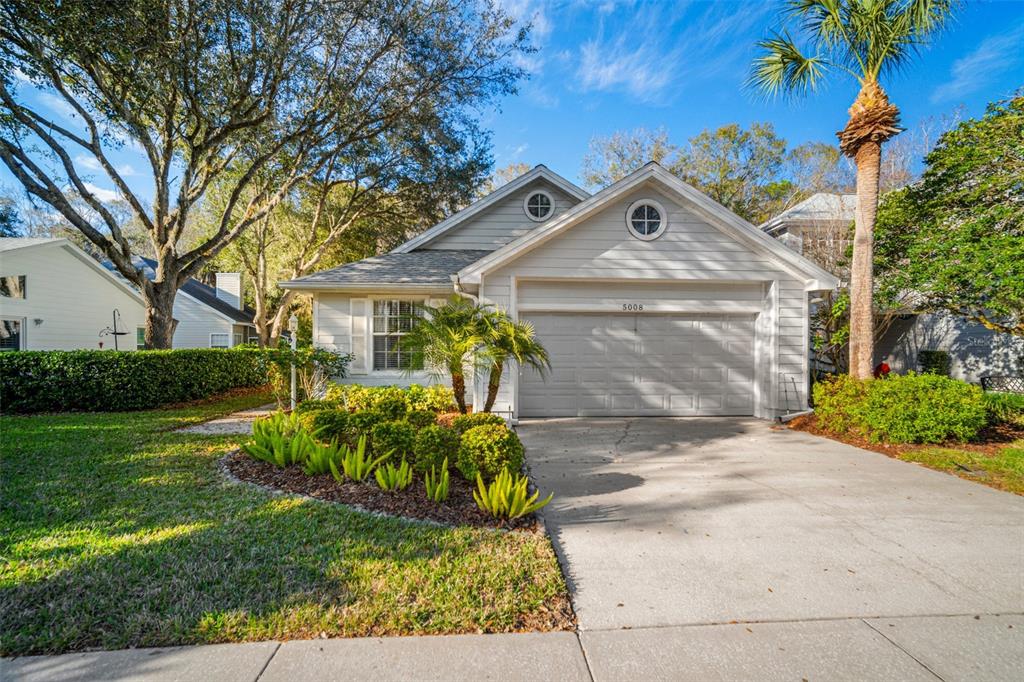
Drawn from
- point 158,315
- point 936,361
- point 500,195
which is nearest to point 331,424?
point 500,195

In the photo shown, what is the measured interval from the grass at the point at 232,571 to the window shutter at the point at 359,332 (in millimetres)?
5603

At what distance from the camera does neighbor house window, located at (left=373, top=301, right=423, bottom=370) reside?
35.2 ft

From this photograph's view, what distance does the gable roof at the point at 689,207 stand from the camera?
28.4ft

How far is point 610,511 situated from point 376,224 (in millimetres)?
18979

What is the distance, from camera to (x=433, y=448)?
488 cm

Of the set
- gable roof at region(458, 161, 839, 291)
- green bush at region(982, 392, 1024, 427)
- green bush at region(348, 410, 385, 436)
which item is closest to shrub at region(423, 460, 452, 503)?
green bush at region(348, 410, 385, 436)

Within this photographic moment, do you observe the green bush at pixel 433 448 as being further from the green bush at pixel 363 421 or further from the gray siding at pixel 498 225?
the gray siding at pixel 498 225

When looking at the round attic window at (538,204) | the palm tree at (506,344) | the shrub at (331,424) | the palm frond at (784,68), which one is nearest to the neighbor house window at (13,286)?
the shrub at (331,424)

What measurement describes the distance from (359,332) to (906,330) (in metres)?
15.8

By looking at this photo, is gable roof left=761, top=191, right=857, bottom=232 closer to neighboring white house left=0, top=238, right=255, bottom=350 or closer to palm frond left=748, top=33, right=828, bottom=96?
palm frond left=748, top=33, right=828, bottom=96

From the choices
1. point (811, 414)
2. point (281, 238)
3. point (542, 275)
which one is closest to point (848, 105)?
point (811, 414)

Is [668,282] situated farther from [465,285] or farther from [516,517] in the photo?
[516,517]

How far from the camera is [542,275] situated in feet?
29.4

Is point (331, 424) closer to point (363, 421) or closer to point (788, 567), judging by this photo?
point (363, 421)
